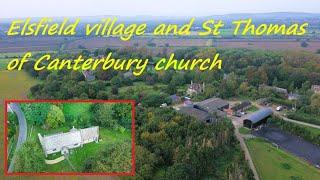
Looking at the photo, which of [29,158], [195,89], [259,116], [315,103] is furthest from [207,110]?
[29,158]

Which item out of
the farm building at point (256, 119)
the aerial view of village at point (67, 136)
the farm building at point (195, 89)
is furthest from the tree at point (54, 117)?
the farm building at point (195, 89)

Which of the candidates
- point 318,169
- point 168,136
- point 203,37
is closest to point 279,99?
point 318,169

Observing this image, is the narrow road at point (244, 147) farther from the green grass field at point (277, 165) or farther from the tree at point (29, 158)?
the tree at point (29, 158)

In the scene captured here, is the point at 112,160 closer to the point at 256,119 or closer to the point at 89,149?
the point at 89,149

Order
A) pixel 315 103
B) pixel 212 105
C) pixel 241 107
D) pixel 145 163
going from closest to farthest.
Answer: pixel 145 163, pixel 212 105, pixel 315 103, pixel 241 107

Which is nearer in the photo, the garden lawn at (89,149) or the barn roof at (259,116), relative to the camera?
the garden lawn at (89,149)
